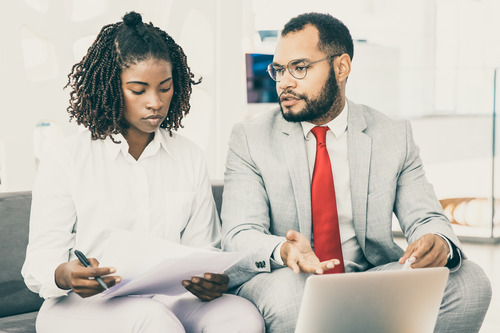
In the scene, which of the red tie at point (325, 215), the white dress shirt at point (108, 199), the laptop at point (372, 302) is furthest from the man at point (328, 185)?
the laptop at point (372, 302)

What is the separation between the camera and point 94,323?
5.20 feet

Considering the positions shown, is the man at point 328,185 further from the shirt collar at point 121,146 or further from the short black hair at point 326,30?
the shirt collar at point 121,146

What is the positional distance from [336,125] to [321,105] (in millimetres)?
90

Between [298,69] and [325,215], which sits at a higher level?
[298,69]

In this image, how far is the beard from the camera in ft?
6.90

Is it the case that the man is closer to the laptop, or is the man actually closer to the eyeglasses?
the eyeglasses

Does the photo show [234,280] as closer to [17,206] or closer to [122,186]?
[122,186]

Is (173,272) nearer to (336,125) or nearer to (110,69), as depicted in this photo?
(110,69)

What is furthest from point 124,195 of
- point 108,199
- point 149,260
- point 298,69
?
point 298,69

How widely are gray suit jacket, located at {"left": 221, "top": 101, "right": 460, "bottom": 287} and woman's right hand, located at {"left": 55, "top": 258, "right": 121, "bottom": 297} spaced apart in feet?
1.54

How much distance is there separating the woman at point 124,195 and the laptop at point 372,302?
26 cm

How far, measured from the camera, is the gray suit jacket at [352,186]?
2.00 meters

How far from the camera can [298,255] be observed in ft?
5.52

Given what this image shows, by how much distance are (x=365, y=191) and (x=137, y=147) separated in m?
0.71
